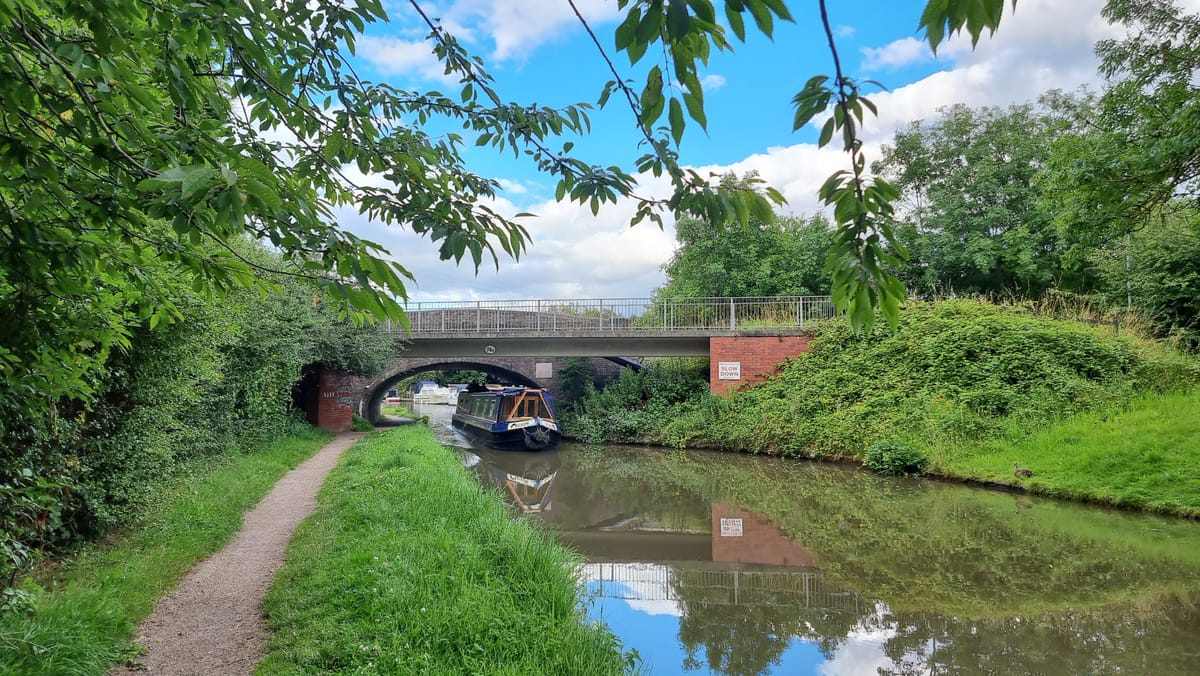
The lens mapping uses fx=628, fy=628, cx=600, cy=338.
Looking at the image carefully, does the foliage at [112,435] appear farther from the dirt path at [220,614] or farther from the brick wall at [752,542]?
the brick wall at [752,542]

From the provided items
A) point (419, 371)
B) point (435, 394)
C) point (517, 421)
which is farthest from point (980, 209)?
point (435, 394)

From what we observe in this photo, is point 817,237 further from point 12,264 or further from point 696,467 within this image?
point 12,264

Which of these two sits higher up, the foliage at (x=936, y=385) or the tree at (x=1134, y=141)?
the tree at (x=1134, y=141)

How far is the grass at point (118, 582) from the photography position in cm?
296

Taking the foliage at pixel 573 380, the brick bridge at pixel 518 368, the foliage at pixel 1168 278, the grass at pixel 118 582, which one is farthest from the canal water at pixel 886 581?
the brick bridge at pixel 518 368

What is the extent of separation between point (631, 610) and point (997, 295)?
19.3m

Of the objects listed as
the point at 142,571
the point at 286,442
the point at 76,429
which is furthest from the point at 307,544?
the point at 286,442

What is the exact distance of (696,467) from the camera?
1384 cm

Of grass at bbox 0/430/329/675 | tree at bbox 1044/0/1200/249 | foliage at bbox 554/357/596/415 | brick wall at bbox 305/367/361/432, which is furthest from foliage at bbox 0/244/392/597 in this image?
foliage at bbox 554/357/596/415

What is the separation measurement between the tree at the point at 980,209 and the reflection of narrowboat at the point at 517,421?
1189cm

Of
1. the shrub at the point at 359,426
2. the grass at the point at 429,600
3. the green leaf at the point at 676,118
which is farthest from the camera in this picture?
the shrub at the point at 359,426

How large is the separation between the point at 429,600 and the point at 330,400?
16.7 meters

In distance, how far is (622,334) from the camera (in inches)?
742

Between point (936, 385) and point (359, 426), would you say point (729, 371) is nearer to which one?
point (936, 385)
